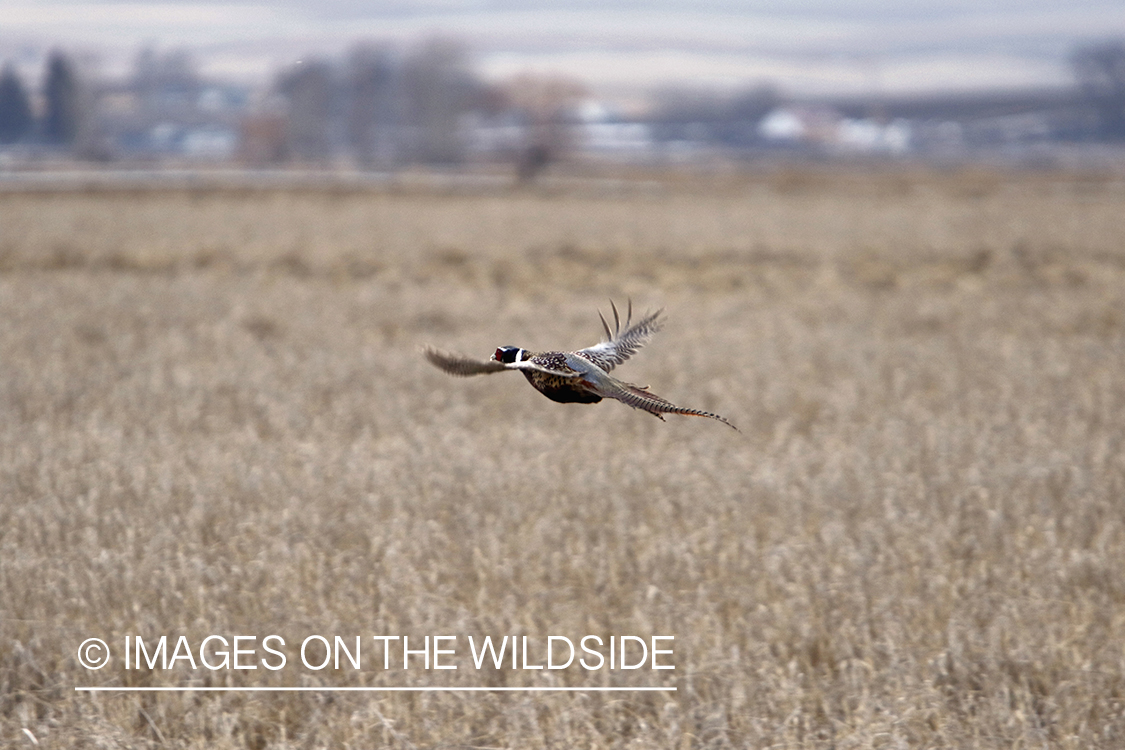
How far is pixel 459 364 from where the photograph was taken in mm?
1654

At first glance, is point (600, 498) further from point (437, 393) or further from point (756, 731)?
point (437, 393)

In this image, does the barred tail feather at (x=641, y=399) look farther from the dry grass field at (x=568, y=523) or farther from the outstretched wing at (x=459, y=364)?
the dry grass field at (x=568, y=523)

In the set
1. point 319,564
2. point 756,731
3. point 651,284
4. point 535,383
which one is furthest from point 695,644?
point 651,284

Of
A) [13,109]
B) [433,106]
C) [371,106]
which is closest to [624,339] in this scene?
[13,109]

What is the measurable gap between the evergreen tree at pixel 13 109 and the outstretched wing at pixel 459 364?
10.6 metres

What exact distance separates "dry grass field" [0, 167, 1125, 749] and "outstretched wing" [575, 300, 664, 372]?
0.29 meters

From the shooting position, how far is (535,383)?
63.3 inches

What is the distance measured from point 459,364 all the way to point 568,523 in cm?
585

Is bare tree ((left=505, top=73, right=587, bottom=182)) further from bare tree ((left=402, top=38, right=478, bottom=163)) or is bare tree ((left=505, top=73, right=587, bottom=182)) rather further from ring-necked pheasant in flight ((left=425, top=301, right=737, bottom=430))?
ring-necked pheasant in flight ((left=425, top=301, right=737, bottom=430))

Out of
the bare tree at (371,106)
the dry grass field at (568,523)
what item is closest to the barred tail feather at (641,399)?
the dry grass field at (568,523)

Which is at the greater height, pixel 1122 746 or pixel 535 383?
pixel 535 383

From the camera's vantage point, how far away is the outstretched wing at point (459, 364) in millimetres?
1586

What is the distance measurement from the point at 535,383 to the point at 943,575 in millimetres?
5591
